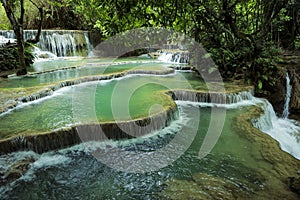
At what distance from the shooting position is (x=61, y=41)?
17469mm

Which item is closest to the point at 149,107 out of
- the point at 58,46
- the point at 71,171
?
the point at 71,171

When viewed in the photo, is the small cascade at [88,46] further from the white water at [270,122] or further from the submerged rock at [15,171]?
the submerged rock at [15,171]

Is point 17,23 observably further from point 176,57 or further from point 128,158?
point 176,57

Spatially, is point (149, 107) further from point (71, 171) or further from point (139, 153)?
point (71, 171)

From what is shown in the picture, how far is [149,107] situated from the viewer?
5.91 m

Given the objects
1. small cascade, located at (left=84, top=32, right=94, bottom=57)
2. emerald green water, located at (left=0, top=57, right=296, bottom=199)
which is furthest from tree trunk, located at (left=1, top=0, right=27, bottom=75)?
small cascade, located at (left=84, top=32, right=94, bottom=57)

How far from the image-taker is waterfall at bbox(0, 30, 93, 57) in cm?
1641

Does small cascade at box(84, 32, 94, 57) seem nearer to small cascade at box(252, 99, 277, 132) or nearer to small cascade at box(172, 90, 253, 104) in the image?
small cascade at box(172, 90, 253, 104)

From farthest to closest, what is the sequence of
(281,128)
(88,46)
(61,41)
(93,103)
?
(88,46)
(61,41)
(281,128)
(93,103)

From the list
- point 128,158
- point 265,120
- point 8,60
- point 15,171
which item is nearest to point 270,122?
point 265,120

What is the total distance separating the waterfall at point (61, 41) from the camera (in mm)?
16406

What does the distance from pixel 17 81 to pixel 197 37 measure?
8009mm

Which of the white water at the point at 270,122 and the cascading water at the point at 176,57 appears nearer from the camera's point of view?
the white water at the point at 270,122

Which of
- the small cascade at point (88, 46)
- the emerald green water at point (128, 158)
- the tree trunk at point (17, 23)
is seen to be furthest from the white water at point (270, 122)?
the small cascade at point (88, 46)
